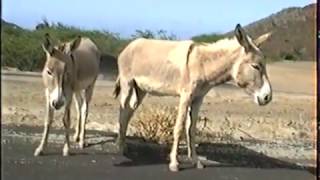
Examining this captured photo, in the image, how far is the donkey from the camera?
10586 millimetres

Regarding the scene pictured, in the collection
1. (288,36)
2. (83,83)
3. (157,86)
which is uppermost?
(288,36)

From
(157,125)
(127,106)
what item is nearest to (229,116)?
(157,125)

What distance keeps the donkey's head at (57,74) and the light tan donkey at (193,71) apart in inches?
51.5

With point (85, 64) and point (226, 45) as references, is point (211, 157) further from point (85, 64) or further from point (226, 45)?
point (85, 64)

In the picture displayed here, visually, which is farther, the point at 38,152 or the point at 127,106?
the point at 127,106

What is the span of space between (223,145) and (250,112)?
755 centimetres

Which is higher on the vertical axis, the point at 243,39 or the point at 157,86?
the point at 243,39

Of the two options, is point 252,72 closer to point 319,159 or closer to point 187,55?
point 187,55

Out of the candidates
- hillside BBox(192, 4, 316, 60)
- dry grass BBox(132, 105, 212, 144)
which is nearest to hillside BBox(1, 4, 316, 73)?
hillside BBox(192, 4, 316, 60)

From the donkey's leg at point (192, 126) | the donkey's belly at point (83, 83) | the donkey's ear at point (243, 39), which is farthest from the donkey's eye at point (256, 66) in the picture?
the donkey's belly at point (83, 83)

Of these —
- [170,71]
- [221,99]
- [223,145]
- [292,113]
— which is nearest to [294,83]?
[221,99]

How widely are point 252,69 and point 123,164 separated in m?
2.29

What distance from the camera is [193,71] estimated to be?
1091 cm

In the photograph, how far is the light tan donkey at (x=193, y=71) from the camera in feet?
35.3
